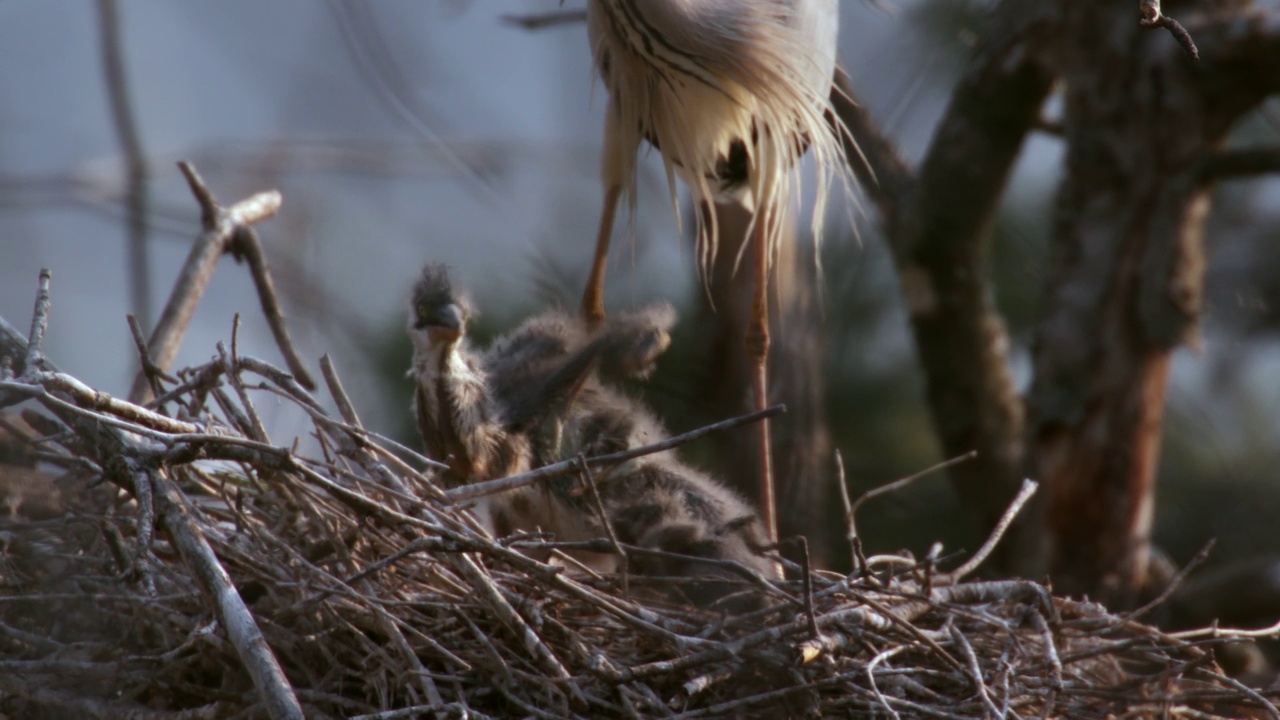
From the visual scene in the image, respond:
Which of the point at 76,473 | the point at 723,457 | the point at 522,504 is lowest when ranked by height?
the point at 723,457

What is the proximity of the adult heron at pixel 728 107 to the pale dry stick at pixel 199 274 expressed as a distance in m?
0.87

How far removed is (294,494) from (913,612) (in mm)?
1100

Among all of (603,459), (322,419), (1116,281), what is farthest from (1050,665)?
(1116,281)

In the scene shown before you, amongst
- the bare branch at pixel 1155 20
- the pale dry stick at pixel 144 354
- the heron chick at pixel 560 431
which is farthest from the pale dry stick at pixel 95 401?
the bare branch at pixel 1155 20

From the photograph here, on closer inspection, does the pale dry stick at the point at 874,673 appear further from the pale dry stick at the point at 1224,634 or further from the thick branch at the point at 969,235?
the thick branch at the point at 969,235

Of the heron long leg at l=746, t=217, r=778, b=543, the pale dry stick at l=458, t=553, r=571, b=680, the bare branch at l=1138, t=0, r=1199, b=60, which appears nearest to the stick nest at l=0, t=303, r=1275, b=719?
the pale dry stick at l=458, t=553, r=571, b=680

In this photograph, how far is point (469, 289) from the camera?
2.87 m

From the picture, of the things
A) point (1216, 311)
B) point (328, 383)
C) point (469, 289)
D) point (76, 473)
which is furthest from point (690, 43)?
point (1216, 311)

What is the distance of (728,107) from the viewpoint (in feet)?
10.6

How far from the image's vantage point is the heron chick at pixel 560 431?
261 centimetres

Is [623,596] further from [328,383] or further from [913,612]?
[328,383]

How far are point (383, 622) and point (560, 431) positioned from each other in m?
0.92

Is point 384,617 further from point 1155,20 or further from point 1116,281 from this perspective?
point 1116,281

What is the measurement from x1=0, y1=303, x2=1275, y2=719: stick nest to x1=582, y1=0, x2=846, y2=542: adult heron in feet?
3.24
